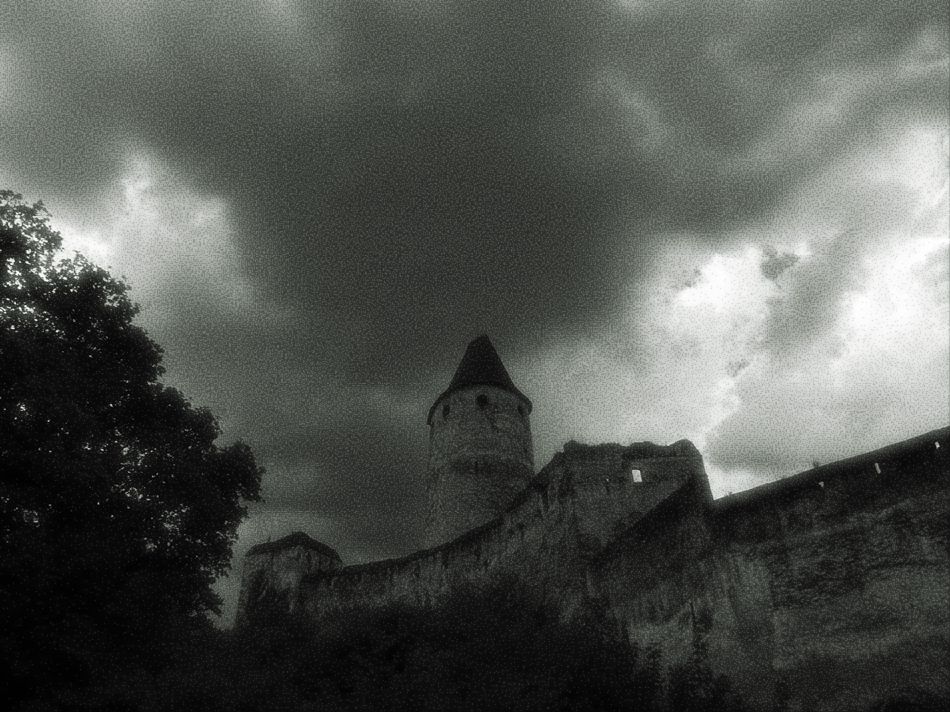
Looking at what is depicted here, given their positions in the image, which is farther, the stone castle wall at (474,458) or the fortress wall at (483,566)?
the stone castle wall at (474,458)

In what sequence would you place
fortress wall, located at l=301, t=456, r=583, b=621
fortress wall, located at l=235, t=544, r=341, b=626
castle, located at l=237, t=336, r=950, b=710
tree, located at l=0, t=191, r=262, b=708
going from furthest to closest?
fortress wall, located at l=235, t=544, r=341, b=626 < fortress wall, located at l=301, t=456, r=583, b=621 < tree, located at l=0, t=191, r=262, b=708 < castle, located at l=237, t=336, r=950, b=710

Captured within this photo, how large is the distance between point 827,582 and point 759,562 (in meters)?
1.36

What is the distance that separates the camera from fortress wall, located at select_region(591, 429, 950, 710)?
419 inches

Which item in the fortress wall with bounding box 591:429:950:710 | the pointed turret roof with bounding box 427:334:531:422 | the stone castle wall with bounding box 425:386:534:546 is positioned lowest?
the fortress wall with bounding box 591:429:950:710

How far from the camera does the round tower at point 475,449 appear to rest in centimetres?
3186

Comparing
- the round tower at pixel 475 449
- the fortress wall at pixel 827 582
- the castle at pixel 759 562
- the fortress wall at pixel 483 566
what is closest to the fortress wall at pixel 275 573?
the fortress wall at pixel 483 566

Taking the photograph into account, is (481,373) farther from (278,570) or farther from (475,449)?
(278,570)

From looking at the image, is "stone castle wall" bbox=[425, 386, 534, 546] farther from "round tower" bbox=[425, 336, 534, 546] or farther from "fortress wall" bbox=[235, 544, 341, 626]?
"fortress wall" bbox=[235, 544, 341, 626]

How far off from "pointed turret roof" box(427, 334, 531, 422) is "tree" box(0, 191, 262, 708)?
2048cm

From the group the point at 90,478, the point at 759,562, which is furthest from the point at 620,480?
the point at 90,478

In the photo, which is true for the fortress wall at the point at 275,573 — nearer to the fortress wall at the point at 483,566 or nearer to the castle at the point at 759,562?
the fortress wall at the point at 483,566

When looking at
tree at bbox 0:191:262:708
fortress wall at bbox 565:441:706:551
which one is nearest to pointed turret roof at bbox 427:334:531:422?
fortress wall at bbox 565:441:706:551

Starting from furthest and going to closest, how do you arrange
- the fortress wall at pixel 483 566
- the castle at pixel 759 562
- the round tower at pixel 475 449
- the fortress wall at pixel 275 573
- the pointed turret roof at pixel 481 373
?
the pointed turret roof at pixel 481 373 < the round tower at pixel 475 449 < the fortress wall at pixel 275 573 < the fortress wall at pixel 483 566 < the castle at pixel 759 562

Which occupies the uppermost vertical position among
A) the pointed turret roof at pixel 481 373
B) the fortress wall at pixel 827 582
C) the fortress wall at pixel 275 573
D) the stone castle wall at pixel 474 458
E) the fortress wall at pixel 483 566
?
the pointed turret roof at pixel 481 373
